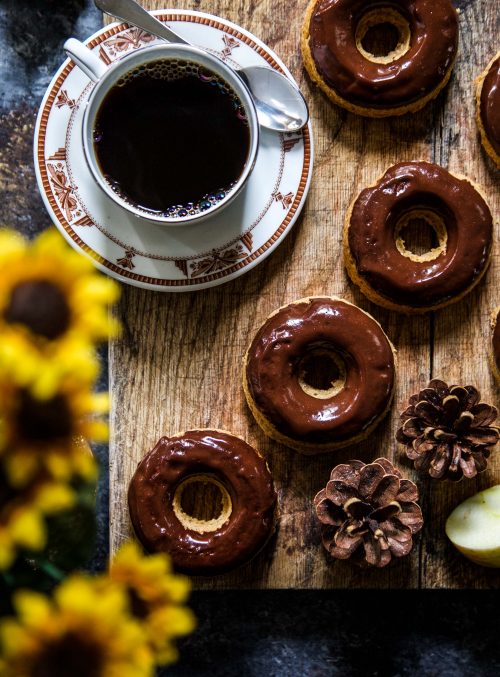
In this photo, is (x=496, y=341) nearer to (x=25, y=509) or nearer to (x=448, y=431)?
(x=448, y=431)

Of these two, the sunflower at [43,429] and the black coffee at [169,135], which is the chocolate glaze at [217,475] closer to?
the black coffee at [169,135]

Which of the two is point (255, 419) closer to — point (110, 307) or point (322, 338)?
point (322, 338)

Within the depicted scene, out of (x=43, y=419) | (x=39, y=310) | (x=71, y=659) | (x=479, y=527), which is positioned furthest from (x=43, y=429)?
(x=479, y=527)

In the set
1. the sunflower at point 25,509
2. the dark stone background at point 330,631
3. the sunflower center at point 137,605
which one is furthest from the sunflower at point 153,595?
the dark stone background at point 330,631

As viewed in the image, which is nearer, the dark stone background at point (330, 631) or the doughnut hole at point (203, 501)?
the doughnut hole at point (203, 501)

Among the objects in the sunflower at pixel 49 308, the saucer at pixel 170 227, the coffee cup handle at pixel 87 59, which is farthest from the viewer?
the saucer at pixel 170 227

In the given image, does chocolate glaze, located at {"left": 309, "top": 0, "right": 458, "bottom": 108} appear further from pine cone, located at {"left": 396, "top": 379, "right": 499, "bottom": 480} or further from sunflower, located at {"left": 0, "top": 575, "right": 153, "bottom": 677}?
sunflower, located at {"left": 0, "top": 575, "right": 153, "bottom": 677}

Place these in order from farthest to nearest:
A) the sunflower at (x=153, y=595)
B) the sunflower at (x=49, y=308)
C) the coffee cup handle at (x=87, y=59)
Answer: the coffee cup handle at (x=87, y=59) → the sunflower at (x=153, y=595) → the sunflower at (x=49, y=308)
